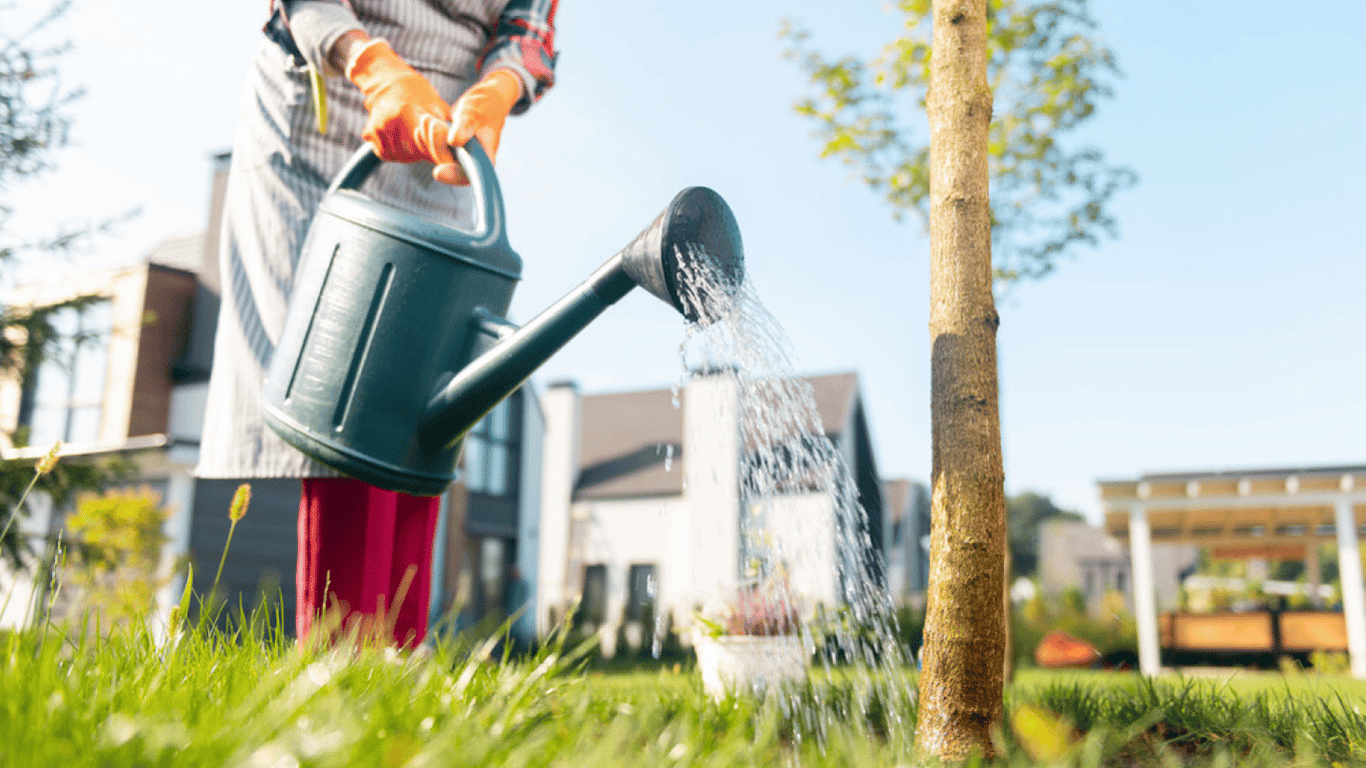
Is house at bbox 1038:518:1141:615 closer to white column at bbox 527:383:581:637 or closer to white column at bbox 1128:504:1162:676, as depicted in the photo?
white column at bbox 527:383:581:637

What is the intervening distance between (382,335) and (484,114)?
47cm

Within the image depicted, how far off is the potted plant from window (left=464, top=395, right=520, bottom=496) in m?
12.5

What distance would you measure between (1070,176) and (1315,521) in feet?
30.8

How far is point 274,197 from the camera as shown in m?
1.76

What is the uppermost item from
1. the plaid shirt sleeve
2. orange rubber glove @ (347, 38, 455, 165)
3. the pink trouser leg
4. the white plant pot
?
the plaid shirt sleeve

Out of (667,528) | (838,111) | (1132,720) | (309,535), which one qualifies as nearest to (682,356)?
(309,535)

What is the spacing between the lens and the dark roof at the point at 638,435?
1820cm

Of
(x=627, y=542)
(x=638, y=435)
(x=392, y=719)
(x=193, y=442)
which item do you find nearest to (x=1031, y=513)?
(x=638, y=435)

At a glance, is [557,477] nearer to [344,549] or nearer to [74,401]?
[74,401]

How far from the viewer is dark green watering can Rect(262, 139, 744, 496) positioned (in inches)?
56.7

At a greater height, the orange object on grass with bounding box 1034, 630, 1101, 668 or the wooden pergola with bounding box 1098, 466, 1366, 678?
the wooden pergola with bounding box 1098, 466, 1366, 678

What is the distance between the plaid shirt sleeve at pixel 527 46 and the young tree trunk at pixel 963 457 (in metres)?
0.85

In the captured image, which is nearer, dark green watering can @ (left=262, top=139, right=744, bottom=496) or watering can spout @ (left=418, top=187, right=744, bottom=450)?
watering can spout @ (left=418, top=187, right=744, bottom=450)

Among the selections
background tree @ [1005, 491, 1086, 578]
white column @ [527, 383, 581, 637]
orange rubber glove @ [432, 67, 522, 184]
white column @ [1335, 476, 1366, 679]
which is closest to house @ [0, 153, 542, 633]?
white column @ [527, 383, 581, 637]
